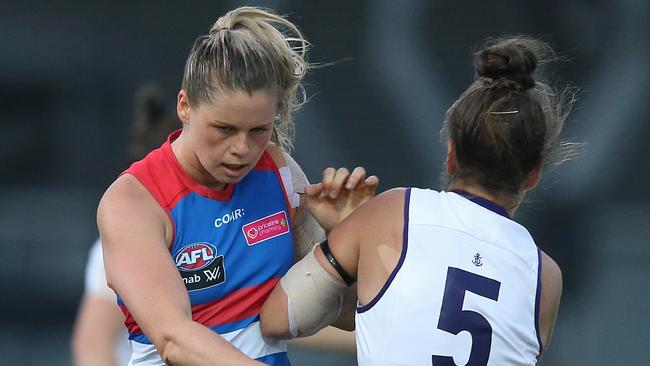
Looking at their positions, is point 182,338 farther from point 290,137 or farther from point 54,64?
point 54,64

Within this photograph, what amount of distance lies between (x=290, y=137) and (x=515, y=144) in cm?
66

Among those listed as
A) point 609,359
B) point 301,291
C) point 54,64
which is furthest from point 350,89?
point 301,291

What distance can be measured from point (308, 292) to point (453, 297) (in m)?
0.34

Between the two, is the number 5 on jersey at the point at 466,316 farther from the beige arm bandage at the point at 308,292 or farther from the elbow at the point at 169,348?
the elbow at the point at 169,348

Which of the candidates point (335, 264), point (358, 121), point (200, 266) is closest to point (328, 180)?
point (335, 264)

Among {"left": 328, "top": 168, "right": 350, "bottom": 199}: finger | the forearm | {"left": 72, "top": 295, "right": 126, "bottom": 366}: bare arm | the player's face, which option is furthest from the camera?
{"left": 72, "top": 295, "right": 126, "bottom": 366}: bare arm

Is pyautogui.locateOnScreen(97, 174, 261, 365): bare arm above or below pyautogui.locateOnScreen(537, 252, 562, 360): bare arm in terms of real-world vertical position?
above

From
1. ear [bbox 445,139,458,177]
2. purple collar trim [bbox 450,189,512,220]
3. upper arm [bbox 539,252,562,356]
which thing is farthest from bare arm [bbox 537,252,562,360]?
ear [bbox 445,139,458,177]

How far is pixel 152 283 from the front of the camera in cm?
221

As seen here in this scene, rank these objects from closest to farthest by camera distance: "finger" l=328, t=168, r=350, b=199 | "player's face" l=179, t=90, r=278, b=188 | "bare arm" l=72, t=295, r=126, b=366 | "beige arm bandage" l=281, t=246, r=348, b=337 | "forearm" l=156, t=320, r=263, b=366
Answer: "forearm" l=156, t=320, r=263, b=366
"player's face" l=179, t=90, r=278, b=188
"beige arm bandage" l=281, t=246, r=348, b=337
"finger" l=328, t=168, r=350, b=199
"bare arm" l=72, t=295, r=126, b=366

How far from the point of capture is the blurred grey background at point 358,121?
16.0 feet

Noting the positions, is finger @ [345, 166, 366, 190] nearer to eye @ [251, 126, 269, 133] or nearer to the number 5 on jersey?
eye @ [251, 126, 269, 133]

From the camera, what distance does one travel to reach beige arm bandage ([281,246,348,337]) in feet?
7.86

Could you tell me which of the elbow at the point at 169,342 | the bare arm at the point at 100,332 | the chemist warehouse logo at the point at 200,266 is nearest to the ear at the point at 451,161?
the chemist warehouse logo at the point at 200,266
